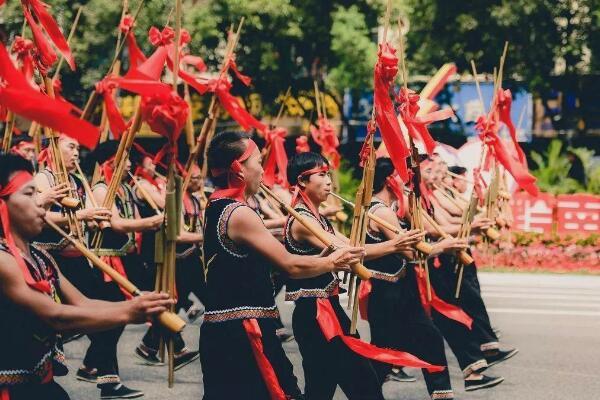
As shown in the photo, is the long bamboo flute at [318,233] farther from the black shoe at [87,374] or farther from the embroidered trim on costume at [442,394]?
the black shoe at [87,374]

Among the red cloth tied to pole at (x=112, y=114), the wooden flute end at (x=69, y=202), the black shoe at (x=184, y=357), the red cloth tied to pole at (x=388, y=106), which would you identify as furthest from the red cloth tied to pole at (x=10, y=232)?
the black shoe at (x=184, y=357)

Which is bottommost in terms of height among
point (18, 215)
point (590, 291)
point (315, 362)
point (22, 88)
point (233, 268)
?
point (590, 291)

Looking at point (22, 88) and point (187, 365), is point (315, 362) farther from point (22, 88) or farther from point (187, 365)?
point (187, 365)

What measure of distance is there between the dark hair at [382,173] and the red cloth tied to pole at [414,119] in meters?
0.74

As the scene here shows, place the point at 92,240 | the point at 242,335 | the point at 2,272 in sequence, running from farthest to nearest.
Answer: the point at 92,240 → the point at 242,335 → the point at 2,272

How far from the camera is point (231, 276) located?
4.73 metres

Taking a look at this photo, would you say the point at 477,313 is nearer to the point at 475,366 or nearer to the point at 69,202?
the point at 475,366

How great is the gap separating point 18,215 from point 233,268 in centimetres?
114

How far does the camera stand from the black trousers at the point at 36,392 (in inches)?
152

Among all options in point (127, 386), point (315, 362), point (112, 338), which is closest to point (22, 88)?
point (315, 362)

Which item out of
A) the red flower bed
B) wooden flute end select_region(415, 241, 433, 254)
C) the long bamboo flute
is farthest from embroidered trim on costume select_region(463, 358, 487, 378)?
the red flower bed

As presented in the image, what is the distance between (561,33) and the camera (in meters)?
20.6

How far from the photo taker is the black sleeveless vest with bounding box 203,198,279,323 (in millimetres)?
4715

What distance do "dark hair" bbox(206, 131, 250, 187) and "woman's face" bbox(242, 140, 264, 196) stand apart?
6 centimetres
